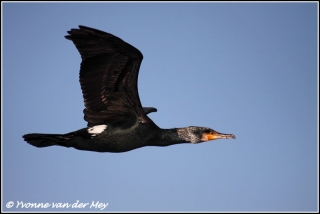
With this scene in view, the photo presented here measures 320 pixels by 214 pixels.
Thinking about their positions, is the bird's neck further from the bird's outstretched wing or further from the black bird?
the bird's outstretched wing

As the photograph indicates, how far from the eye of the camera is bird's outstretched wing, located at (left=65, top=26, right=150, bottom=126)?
38.5ft

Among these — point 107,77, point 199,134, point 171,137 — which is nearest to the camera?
point 107,77

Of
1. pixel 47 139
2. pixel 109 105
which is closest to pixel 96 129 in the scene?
pixel 109 105

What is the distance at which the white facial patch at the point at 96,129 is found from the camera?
12177 mm

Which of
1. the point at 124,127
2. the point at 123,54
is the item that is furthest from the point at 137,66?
the point at 124,127

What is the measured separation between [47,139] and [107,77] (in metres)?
1.48

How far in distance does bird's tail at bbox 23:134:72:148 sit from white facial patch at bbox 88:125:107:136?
383 millimetres

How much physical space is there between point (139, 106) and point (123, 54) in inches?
40.3

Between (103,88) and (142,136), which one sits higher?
(103,88)

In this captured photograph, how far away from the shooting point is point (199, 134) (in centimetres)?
1266

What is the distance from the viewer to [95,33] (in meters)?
11.6

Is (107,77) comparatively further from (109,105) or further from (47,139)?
(47,139)

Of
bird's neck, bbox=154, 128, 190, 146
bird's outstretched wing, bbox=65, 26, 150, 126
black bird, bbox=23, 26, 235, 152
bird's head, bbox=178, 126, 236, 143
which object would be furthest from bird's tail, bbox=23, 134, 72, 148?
bird's head, bbox=178, 126, 236, 143

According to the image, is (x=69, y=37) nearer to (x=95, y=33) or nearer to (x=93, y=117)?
(x=95, y=33)
